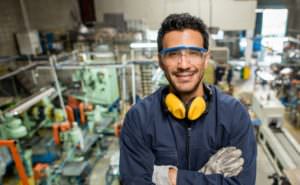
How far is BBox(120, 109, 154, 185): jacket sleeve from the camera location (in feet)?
4.12

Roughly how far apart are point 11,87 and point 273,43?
332 inches

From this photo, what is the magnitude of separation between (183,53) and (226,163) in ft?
2.03

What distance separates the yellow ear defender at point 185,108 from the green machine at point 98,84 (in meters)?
5.06

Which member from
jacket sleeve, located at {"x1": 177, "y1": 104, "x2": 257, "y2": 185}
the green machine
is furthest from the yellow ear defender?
the green machine

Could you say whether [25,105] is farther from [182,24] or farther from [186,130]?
[182,24]

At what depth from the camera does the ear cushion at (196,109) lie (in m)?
1.24

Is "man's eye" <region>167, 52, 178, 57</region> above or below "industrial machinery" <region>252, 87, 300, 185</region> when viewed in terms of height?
above

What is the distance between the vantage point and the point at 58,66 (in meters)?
4.55

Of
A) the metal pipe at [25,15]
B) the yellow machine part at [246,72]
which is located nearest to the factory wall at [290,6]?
the yellow machine part at [246,72]

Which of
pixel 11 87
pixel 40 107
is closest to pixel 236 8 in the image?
pixel 40 107

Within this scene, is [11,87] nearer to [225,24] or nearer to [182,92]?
[182,92]

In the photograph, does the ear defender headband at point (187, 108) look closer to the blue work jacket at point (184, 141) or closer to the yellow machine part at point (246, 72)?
the blue work jacket at point (184, 141)

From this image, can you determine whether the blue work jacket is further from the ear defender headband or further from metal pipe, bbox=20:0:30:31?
metal pipe, bbox=20:0:30:31

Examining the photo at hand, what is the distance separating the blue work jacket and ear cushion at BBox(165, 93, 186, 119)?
0.13ft
